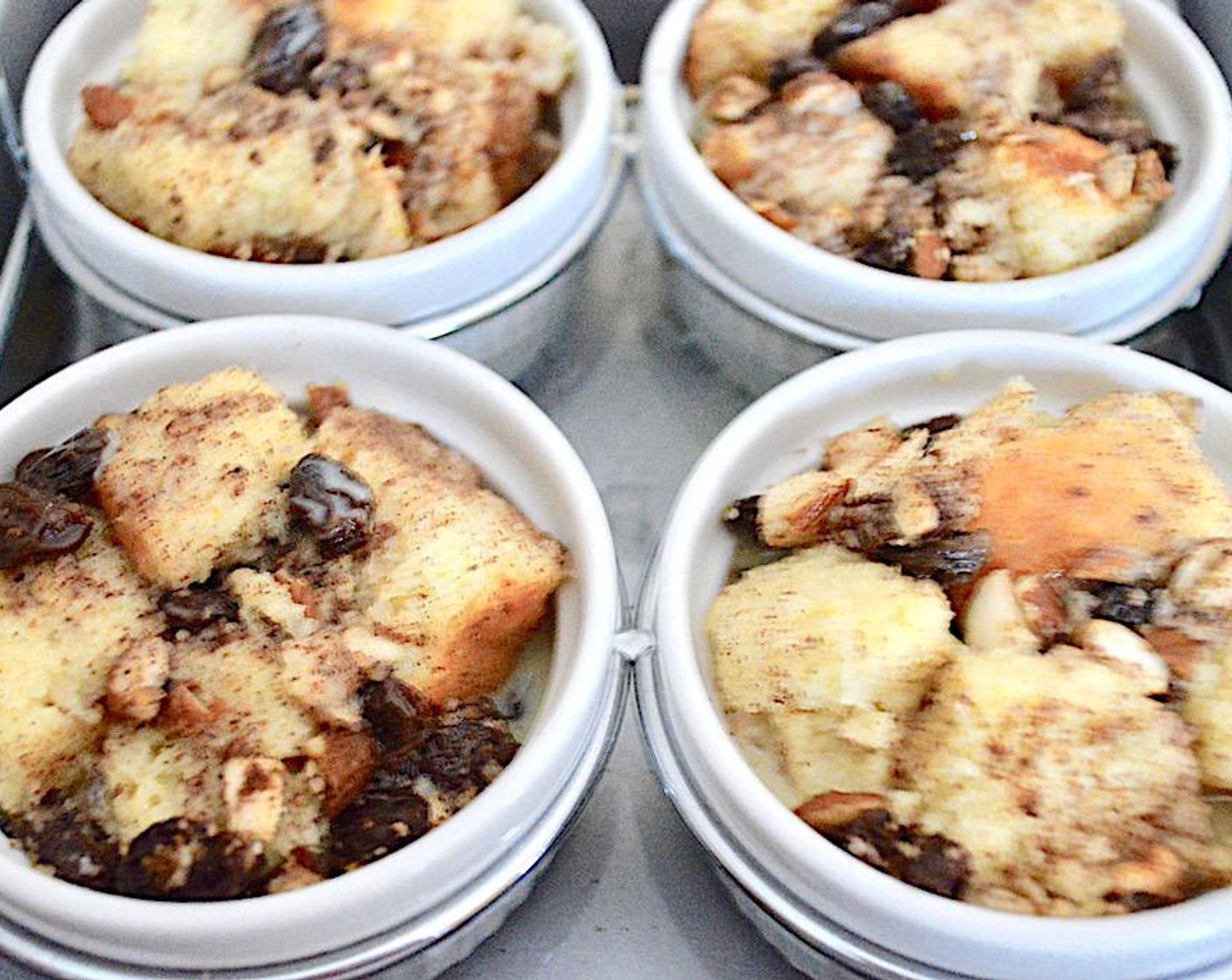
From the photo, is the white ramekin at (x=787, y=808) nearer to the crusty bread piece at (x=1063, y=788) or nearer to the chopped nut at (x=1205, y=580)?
the crusty bread piece at (x=1063, y=788)

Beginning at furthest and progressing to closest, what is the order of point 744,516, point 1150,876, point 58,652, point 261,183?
point 261,183 < point 744,516 < point 58,652 < point 1150,876

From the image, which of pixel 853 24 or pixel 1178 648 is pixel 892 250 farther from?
pixel 1178 648

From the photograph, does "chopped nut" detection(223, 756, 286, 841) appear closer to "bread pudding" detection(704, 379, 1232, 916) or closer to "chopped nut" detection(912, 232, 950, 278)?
"bread pudding" detection(704, 379, 1232, 916)

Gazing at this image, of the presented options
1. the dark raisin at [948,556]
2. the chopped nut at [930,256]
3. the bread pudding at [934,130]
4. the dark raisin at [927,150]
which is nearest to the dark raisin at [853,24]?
the bread pudding at [934,130]

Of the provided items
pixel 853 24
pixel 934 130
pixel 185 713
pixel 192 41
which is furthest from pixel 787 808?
pixel 192 41

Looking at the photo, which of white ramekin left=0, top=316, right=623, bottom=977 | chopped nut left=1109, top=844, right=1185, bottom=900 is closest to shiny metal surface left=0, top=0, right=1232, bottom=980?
white ramekin left=0, top=316, right=623, bottom=977
